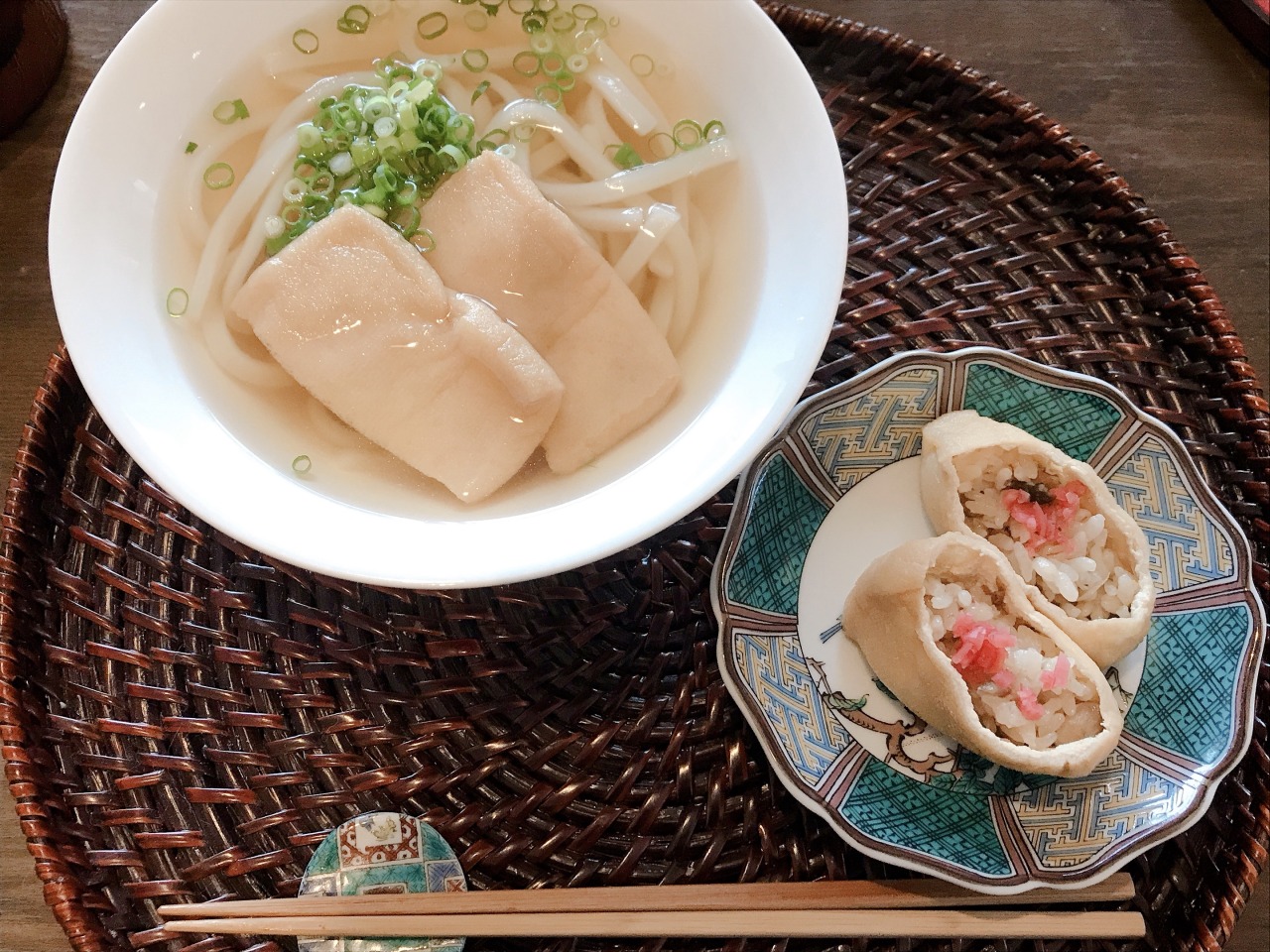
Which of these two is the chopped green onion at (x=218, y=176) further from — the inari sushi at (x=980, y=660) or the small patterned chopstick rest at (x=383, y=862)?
the inari sushi at (x=980, y=660)

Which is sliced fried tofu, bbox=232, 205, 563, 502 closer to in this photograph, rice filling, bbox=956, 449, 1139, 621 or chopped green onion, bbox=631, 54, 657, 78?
chopped green onion, bbox=631, 54, 657, 78

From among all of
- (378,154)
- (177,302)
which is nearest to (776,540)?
(378,154)

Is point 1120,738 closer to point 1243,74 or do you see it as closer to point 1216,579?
point 1216,579

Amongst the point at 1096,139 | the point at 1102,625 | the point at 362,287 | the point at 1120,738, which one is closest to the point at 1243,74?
the point at 1096,139

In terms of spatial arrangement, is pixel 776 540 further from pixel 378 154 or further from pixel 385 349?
pixel 378 154

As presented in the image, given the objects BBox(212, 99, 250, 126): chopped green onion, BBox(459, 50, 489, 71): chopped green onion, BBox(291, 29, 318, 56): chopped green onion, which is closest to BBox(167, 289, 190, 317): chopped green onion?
BBox(212, 99, 250, 126): chopped green onion
